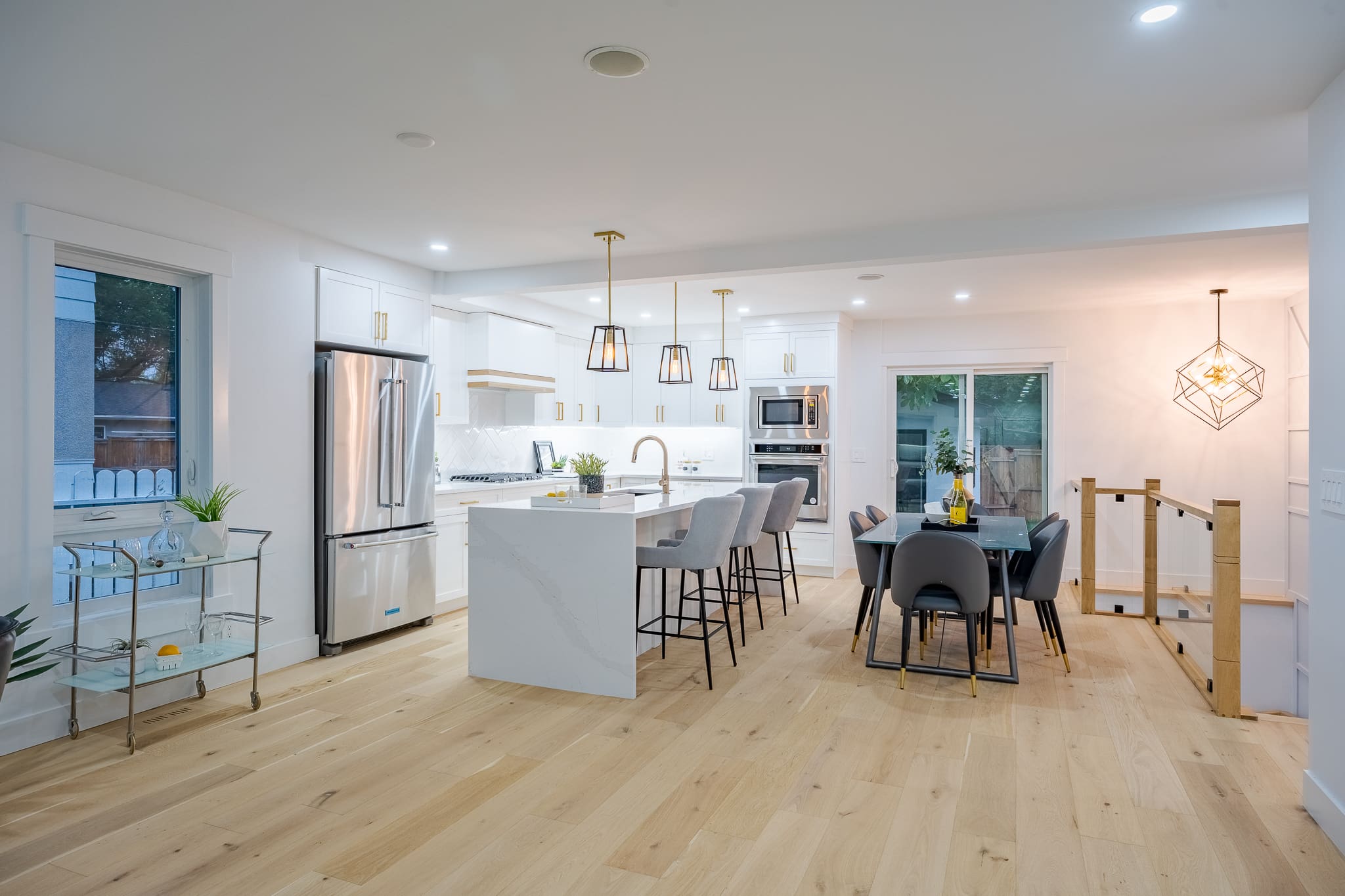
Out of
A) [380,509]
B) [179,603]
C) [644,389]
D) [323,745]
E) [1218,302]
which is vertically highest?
[1218,302]

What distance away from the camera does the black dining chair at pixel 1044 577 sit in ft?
13.7

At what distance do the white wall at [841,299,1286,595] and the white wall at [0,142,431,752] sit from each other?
210 inches

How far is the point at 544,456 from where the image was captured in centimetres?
773

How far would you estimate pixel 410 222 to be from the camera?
4.19 m

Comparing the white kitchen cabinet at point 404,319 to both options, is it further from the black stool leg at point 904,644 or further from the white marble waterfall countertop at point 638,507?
the black stool leg at point 904,644

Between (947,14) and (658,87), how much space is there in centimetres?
91

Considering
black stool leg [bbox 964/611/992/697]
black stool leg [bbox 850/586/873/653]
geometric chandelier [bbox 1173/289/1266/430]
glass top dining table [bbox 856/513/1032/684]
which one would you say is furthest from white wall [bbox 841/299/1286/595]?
black stool leg [bbox 964/611/992/697]

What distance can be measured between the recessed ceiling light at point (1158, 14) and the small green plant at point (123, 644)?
14.2ft

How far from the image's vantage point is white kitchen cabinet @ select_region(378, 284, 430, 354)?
16.5 ft

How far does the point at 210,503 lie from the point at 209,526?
137 millimetres

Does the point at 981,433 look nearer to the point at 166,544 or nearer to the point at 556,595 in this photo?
the point at 556,595

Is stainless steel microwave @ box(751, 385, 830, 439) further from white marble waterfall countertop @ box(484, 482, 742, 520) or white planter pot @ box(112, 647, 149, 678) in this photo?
white planter pot @ box(112, 647, 149, 678)

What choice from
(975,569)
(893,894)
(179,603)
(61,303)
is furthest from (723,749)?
(61,303)

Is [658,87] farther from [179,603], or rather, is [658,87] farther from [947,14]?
[179,603]
